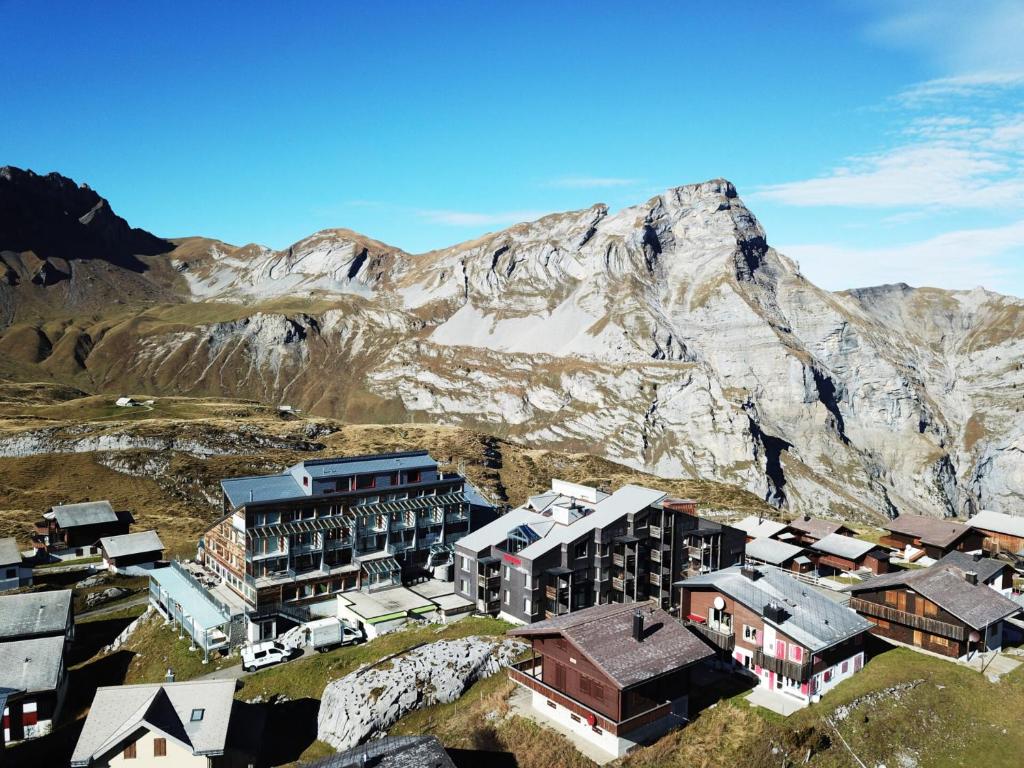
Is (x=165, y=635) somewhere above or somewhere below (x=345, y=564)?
below

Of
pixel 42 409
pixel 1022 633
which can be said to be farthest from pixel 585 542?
pixel 42 409

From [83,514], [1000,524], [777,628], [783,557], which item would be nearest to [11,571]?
[83,514]

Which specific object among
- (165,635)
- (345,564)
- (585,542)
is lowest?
(165,635)

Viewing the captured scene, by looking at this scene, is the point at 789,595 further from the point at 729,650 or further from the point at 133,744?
the point at 133,744

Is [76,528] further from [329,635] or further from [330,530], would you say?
[329,635]

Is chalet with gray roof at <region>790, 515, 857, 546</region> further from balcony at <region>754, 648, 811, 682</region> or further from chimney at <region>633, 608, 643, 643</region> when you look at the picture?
chimney at <region>633, 608, 643, 643</region>

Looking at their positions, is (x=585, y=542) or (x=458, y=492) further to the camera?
(x=458, y=492)

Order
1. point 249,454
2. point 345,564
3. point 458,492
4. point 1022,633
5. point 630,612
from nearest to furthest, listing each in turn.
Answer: point 630,612, point 1022,633, point 345,564, point 458,492, point 249,454
